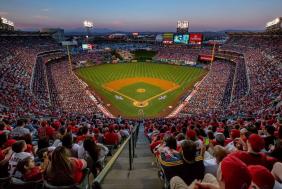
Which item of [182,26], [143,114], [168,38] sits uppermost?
[182,26]

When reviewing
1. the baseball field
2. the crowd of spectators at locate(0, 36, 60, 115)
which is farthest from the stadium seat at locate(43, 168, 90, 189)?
the baseball field

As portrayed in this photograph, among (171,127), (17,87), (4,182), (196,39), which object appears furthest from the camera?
(196,39)

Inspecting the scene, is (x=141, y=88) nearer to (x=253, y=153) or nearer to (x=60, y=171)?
(x=253, y=153)

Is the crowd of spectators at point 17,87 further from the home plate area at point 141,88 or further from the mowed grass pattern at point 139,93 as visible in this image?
the mowed grass pattern at point 139,93

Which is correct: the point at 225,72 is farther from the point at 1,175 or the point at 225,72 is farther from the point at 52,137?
the point at 1,175

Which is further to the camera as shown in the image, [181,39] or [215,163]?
[181,39]

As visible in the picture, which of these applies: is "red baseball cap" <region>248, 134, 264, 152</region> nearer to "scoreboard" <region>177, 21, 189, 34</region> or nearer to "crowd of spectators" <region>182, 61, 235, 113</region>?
"crowd of spectators" <region>182, 61, 235, 113</region>

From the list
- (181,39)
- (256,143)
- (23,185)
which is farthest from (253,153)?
(181,39)
